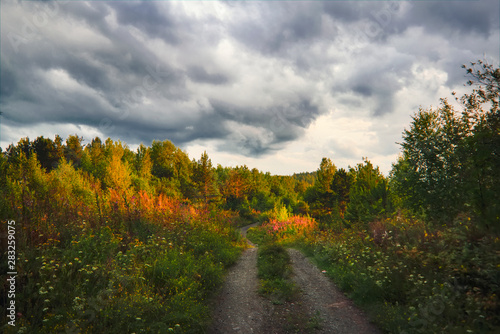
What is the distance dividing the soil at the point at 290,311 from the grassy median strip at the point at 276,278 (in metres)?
0.20

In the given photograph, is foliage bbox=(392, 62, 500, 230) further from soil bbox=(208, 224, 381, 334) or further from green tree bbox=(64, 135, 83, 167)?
green tree bbox=(64, 135, 83, 167)

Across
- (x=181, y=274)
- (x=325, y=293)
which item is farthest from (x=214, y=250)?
(x=325, y=293)

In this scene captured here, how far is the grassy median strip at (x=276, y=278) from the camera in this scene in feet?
21.8

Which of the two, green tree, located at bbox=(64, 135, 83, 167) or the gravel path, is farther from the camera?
green tree, located at bbox=(64, 135, 83, 167)

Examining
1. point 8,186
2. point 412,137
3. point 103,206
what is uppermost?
point 412,137

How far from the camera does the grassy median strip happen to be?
664 cm

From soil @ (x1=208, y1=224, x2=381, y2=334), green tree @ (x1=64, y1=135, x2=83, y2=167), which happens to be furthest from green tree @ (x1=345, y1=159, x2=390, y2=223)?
green tree @ (x1=64, y1=135, x2=83, y2=167)

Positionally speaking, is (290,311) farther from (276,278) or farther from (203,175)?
(203,175)

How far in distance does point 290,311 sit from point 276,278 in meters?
1.89

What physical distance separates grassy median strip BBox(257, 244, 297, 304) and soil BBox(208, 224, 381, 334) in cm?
20

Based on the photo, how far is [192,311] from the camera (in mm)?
4824

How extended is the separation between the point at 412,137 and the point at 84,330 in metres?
13.6

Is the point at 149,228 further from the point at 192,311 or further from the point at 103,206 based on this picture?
the point at 192,311

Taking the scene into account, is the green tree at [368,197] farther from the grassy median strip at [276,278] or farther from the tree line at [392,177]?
the grassy median strip at [276,278]
